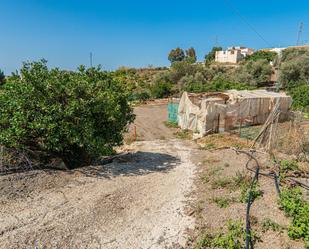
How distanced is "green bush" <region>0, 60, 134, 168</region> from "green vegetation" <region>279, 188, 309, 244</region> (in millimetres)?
5609

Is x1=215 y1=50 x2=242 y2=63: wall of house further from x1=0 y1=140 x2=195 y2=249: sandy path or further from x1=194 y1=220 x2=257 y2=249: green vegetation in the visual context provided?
x1=194 y1=220 x2=257 y2=249: green vegetation

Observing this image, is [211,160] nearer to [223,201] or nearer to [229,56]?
[223,201]

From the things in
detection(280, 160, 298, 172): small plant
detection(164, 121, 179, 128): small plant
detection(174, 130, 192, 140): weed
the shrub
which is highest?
the shrub

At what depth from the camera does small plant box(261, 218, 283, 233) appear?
16.5 ft

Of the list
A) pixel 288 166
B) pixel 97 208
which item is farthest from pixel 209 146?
pixel 97 208

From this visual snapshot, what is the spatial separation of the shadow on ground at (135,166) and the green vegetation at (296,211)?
13.5ft

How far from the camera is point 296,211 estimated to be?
17.4 ft

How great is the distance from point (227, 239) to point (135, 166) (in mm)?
5041

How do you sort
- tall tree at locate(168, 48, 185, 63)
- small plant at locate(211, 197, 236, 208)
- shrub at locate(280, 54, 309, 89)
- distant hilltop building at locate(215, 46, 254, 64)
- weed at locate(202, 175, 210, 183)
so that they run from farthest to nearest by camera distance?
tall tree at locate(168, 48, 185, 63)
distant hilltop building at locate(215, 46, 254, 64)
shrub at locate(280, 54, 309, 89)
weed at locate(202, 175, 210, 183)
small plant at locate(211, 197, 236, 208)

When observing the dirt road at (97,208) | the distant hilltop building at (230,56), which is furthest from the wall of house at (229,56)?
the dirt road at (97,208)

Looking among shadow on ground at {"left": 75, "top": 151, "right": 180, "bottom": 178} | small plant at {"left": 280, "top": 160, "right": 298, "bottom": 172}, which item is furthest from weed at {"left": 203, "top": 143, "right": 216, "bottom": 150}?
small plant at {"left": 280, "top": 160, "right": 298, "bottom": 172}

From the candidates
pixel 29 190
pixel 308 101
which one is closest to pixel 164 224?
pixel 29 190

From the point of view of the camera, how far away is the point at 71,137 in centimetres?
798

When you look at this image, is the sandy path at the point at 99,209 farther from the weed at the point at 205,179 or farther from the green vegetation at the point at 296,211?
the green vegetation at the point at 296,211
